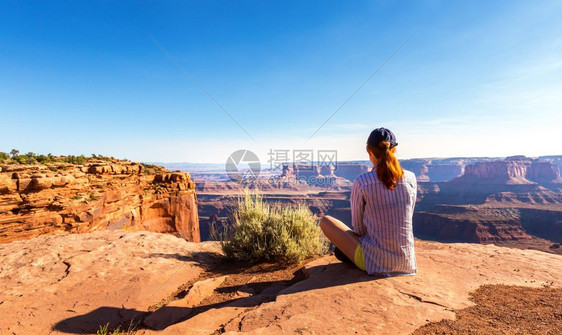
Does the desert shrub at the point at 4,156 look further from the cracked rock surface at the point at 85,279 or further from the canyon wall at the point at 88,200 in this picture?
the cracked rock surface at the point at 85,279

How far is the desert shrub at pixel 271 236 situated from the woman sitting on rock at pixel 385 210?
1744 millimetres

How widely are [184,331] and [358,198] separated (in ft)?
6.68

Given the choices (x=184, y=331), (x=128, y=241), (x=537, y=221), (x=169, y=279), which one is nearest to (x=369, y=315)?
(x=184, y=331)


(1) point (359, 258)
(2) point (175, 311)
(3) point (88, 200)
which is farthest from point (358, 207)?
(3) point (88, 200)

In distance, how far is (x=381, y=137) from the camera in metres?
2.65

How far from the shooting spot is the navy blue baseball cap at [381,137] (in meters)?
2.65

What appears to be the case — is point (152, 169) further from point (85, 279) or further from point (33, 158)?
point (85, 279)

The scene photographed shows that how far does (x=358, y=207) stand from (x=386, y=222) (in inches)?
12.4

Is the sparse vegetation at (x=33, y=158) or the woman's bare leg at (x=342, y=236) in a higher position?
the sparse vegetation at (x=33, y=158)

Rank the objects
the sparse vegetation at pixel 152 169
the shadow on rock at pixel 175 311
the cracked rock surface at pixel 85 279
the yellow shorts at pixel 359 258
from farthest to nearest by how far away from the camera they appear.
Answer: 1. the sparse vegetation at pixel 152 169
2. the yellow shorts at pixel 359 258
3. the cracked rock surface at pixel 85 279
4. the shadow on rock at pixel 175 311

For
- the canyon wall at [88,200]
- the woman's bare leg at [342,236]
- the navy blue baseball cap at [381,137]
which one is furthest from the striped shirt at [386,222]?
the canyon wall at [88,200]

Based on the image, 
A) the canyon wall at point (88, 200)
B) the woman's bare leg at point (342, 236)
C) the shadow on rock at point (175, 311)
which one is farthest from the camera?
the canyon wall at point (88, 200)

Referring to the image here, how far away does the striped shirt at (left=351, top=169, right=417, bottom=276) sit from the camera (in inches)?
104

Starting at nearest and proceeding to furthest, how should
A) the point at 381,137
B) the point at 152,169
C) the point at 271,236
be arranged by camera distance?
the point at 381,137
the point at 271,236
the point at 152,169
